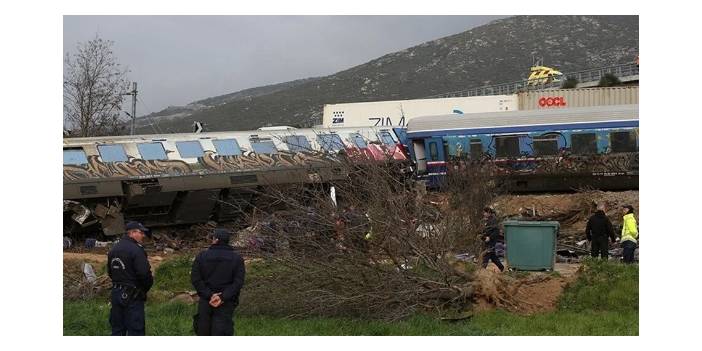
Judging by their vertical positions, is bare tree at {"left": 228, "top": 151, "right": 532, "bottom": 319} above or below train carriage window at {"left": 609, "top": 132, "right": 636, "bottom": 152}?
below

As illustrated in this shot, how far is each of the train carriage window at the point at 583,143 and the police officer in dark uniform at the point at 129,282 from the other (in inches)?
717

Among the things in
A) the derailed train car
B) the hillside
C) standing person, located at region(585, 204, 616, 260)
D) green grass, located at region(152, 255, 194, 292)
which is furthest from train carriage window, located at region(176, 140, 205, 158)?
the hillside

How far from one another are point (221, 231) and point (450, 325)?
3507 millimetres

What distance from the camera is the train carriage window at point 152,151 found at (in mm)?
21984

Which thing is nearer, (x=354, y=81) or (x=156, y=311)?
(x=156, y=311)

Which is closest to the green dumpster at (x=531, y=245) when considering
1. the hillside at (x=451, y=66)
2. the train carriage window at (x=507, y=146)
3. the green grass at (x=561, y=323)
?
the green grass at (x=561, y=323)

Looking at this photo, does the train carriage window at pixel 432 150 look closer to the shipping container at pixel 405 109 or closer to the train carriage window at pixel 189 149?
the train carriage window at pixel 189 149

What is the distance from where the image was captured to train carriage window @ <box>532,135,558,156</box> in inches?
990

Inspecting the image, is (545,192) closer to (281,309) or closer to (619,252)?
(619,252)

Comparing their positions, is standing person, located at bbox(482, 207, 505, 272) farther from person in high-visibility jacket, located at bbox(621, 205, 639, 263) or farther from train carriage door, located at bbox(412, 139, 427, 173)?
train carriage door, located at bbox(412, 139, 427, 173)

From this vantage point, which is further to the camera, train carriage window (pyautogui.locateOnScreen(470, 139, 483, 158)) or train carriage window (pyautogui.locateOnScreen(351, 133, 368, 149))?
train carriage window (pyautogui.locateOnScreen(470, 139, 483, 158))

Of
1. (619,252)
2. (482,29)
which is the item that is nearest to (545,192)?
(619,252)

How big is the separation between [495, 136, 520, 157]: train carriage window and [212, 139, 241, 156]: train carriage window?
25.9 feet

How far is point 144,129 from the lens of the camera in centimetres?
4588
